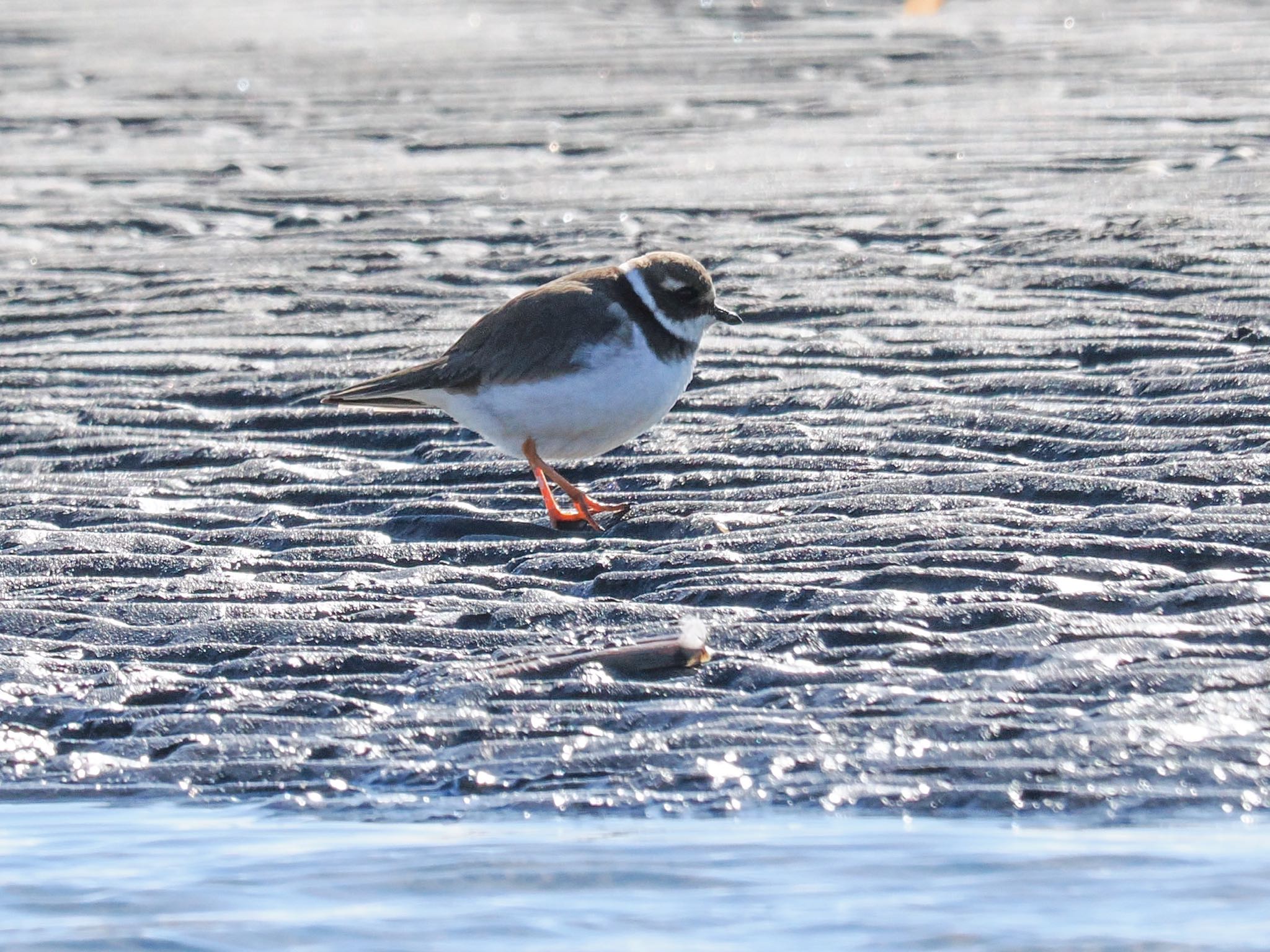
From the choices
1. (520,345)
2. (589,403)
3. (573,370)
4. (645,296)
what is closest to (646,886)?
(589,403)

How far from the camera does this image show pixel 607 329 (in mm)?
6023

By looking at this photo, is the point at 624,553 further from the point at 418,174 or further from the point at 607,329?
the point at 418,174

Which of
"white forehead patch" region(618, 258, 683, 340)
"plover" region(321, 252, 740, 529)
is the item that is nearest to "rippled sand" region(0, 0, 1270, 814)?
"plover" region(321, 252, 740, 529)

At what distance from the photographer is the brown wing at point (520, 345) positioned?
238 inches

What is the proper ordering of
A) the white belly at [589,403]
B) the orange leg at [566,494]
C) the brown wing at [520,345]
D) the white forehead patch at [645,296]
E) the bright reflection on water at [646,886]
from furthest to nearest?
the white forehead patch at [645,296] < the brown wing at [520,345] < the white belly at [589,403] < the orange leg at [566,494] < the bright reflection on water at [646,886]

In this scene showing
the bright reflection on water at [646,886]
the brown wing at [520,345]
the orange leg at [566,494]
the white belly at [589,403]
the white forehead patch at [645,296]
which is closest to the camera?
the bright reflection on water at [646,886]

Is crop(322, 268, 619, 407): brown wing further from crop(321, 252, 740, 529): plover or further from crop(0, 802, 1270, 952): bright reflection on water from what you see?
crop(0, 802, 1270, 952): bright reflection on water

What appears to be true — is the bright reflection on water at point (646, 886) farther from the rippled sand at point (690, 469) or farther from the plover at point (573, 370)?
the plover at point (573, 370)

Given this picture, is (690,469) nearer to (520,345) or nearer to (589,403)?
(589,403)

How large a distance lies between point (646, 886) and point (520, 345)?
265cm

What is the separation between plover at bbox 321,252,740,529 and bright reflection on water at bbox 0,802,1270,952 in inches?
77.2

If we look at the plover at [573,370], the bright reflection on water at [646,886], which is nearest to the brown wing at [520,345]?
the plover at [573,370]

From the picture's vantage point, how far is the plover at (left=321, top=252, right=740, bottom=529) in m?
5.95

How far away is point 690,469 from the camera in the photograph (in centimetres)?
633
